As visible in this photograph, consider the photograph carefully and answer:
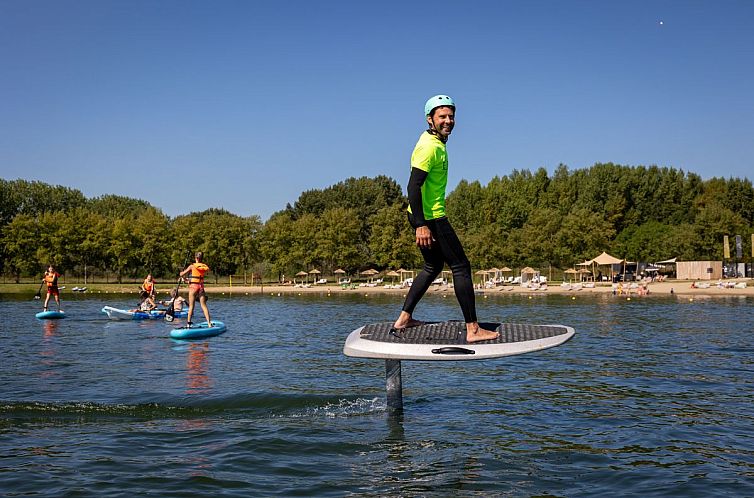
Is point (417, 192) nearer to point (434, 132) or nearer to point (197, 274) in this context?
point (434, 132)

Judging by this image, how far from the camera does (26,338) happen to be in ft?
82.1

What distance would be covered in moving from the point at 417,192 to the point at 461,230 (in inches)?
4644

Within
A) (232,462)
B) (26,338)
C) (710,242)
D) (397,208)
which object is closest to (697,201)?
(710,242)

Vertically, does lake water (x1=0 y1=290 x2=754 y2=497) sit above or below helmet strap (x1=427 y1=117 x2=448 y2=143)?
below

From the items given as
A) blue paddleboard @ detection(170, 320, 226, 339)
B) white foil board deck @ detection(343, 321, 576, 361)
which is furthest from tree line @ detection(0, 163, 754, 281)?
white foil board deck @ detection(343, 321, 576, 361)

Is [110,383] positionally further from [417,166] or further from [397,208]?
[397,208]

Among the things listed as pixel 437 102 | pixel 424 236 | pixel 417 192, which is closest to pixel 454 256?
pixel 424 236

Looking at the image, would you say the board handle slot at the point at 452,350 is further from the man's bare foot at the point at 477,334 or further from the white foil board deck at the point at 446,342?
the man's bare foot at the point at 477,334

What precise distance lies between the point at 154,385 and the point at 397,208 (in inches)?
4219

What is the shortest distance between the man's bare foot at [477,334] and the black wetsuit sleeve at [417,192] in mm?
1547

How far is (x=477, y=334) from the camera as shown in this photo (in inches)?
360

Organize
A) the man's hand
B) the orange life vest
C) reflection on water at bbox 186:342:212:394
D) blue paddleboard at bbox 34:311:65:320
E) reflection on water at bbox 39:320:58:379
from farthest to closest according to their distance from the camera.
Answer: blue paddleboard at bbox 34:311:65:320 → the orange life vest → reflection on water at bbox 39:320:58:379 → reflection on water at bbox 186:342:212:394 → the man's hand

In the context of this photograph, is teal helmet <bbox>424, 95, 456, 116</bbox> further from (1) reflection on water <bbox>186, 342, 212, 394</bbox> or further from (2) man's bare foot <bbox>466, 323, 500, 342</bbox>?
(1) reflection on water <bbox>186, 342, 212, 394</bbox>

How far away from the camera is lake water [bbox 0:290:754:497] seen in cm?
773
